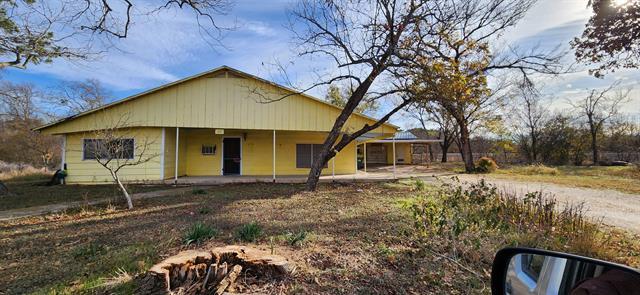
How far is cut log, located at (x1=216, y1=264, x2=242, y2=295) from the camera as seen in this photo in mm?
2338

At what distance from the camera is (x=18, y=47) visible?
8617 millimetres

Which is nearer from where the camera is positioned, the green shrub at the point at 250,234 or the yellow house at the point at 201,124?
the green shrub at the point at 250,234

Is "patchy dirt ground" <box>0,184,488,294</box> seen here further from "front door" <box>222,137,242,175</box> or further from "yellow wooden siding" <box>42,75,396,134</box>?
"front door" <box>222,137,242,175</box>

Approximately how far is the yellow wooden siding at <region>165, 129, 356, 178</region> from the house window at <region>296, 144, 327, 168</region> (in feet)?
0.61

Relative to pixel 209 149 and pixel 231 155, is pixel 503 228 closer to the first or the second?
pixel 231 155

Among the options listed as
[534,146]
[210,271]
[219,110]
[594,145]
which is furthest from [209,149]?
[594,145]

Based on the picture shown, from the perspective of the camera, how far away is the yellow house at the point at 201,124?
12406 mm

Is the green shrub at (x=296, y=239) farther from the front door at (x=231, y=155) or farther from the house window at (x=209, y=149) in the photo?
the house window at (x=209, y=149)

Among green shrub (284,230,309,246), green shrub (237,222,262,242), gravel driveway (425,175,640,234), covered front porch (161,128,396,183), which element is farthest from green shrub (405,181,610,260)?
covered front porch (161,128,396,183)

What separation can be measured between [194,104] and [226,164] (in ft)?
12.2

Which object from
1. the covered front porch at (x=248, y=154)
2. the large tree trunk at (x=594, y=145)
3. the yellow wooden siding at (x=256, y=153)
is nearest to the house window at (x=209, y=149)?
the covered front porch at (x=248, y=154)

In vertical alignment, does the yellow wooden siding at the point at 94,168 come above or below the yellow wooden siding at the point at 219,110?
below

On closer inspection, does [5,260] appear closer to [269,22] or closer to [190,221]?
[190,221]

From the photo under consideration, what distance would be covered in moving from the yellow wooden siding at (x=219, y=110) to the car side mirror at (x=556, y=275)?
11.6 meters
